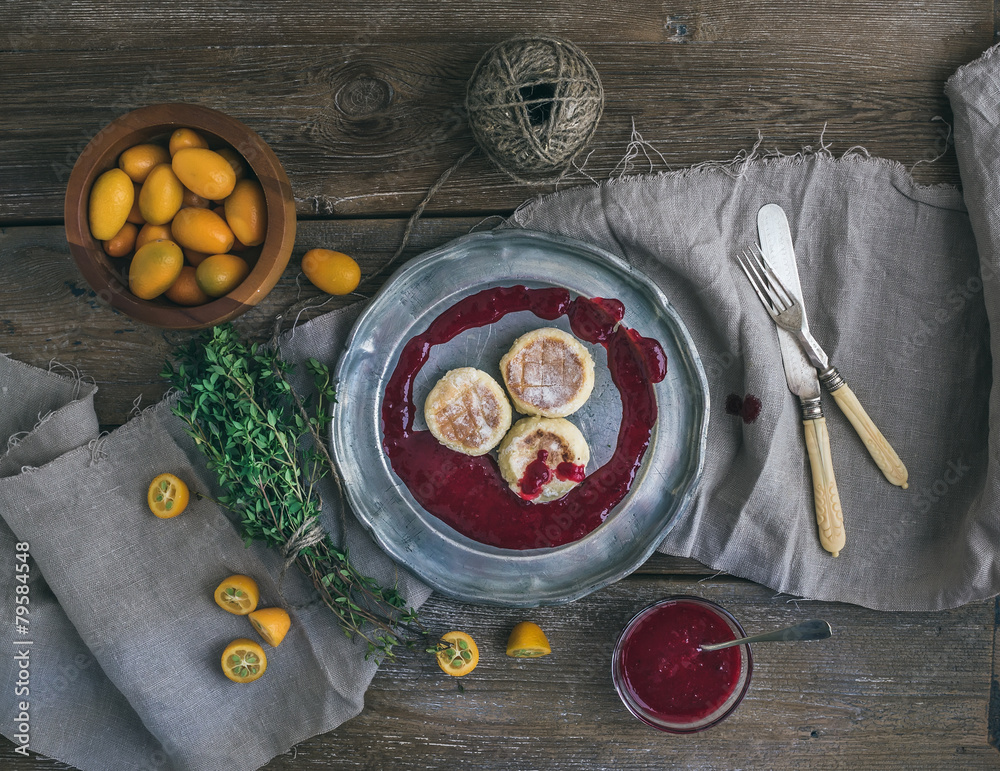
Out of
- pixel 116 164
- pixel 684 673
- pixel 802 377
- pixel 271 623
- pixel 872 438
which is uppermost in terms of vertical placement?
→ pixel 116 164

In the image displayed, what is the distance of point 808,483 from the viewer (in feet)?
8.13

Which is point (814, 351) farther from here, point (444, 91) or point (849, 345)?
point (444, 91)

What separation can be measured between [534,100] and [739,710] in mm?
2346

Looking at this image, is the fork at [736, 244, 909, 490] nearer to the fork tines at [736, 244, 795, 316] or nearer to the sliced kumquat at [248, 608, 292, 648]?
the fork tines at [736, 244, 795, 316]

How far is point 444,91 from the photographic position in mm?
2461

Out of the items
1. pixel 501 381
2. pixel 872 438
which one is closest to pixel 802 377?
pixel 872 438

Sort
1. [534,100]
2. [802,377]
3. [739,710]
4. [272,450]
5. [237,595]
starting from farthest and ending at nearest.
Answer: [739,710]
[802,377]
[237,595]
[272,450]
[534,100]

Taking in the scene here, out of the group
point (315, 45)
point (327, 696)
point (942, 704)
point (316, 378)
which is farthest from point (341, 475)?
point (942, 704)

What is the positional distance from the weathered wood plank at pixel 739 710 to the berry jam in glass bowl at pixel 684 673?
0.60 feet

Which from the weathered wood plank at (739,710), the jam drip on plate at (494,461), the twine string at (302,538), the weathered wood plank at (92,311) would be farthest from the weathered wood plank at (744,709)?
the weathered wood plank at (92,311)

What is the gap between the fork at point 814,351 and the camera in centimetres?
240

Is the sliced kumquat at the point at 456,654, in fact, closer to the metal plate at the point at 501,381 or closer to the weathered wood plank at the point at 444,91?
the metal plate at the point at 501,381

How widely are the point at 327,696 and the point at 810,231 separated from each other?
2.48 m

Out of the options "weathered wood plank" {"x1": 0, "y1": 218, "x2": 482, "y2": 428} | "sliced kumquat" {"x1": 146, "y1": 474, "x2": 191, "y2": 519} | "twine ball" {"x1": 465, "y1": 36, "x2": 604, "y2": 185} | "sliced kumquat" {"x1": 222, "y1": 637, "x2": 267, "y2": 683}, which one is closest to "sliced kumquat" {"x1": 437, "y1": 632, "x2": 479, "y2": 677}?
"sliced kumquat" {"x1": 222, "y1": 637, "x2": 267, "y2": 683}
